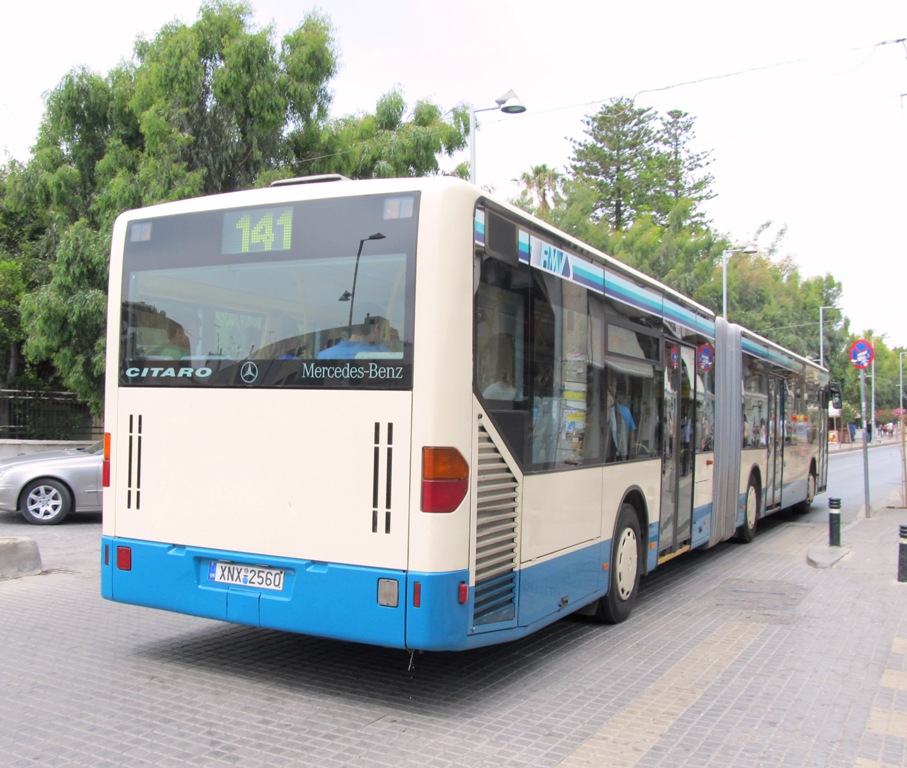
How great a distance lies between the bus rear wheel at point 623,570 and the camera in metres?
7.32

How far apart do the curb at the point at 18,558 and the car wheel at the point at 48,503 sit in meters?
3.76

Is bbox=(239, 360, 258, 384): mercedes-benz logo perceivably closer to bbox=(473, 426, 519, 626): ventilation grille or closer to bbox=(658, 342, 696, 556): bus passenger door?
bbox=(473, 426, 519, 626): ventilation grille

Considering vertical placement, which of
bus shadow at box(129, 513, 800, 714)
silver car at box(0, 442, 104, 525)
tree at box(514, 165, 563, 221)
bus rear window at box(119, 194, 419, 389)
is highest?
tree at box(514, 165, 563, 221)

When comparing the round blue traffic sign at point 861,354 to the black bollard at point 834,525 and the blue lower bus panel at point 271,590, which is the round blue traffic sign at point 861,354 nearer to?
the black bollard at point 834,525

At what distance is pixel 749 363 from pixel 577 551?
7188 millimetres

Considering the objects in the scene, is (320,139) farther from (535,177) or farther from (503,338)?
(535,177)

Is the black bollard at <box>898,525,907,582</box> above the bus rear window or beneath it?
beneath

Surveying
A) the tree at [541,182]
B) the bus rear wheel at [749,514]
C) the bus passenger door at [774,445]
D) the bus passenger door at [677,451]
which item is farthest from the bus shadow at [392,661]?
the tree at [541,182]

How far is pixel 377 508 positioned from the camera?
16.6ft

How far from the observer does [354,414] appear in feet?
16.8

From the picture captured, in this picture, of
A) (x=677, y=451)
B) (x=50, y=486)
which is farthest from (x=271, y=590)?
(x=50, y=486)

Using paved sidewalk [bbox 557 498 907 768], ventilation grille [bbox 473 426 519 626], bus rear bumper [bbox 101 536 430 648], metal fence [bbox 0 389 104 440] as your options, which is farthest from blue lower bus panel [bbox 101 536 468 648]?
metal fence [bbox 0 389 104 440]

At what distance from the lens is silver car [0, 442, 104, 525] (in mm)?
12648

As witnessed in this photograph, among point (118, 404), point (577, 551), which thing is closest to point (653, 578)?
point (577, 551)
